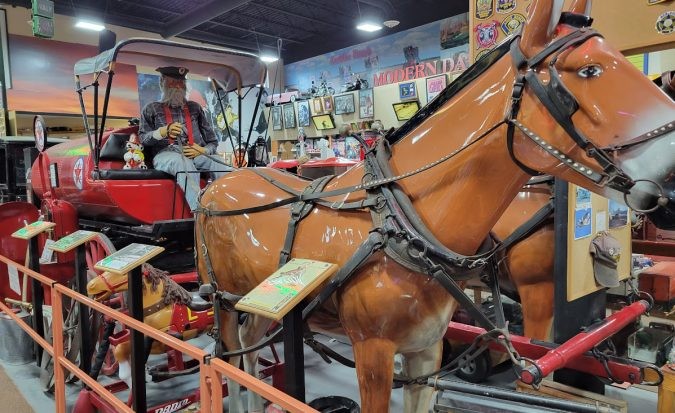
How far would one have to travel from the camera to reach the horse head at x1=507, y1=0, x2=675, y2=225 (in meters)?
1.26

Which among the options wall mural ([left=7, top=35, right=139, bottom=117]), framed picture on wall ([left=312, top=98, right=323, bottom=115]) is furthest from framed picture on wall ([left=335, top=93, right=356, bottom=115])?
wall mural ([left=7, top=35, right=139, bottom=117])

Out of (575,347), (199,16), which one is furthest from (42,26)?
(575,347)

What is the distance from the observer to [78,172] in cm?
419

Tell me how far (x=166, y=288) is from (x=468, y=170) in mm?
2394

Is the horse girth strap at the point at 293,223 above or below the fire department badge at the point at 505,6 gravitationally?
below

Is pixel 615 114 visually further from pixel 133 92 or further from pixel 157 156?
pixel 133 92

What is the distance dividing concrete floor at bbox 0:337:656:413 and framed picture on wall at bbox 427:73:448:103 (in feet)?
13.6

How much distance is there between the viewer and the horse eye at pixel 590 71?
1317 millimetres

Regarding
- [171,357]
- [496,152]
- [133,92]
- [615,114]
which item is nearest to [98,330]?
[171,357]

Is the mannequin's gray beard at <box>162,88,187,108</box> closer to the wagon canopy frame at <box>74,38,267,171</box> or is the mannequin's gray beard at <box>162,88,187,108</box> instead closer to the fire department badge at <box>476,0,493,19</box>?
the wagon canopy frame at <box>74,38,267,171</box>

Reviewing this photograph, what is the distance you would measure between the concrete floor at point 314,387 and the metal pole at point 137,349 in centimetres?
123

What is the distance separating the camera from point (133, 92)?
480 inches

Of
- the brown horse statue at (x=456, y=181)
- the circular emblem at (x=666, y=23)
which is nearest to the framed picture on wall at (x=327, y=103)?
the circular emblem at (x=666, y=23)

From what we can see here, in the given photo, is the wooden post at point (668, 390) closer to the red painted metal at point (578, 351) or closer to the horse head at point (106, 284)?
the red painted metal at point (578, 351)
